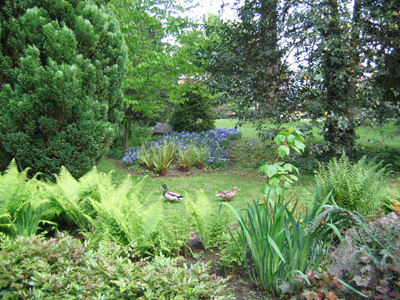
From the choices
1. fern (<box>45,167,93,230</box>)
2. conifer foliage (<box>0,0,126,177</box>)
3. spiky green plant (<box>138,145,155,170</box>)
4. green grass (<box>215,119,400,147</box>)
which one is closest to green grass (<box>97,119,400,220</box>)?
green grass (<box>215,119,400,147</box>)

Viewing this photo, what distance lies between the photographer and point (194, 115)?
12492 mm

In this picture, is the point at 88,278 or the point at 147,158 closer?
the point at 88,278

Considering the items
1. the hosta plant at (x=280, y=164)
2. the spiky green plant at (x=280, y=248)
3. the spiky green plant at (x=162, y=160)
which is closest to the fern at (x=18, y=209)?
the spiky green plant at (x=280, y=248)

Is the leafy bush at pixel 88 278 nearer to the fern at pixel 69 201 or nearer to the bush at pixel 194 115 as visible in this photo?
the fern at pixel 69 201

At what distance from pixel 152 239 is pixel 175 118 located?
34.0ft

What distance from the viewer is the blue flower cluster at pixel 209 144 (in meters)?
8.71

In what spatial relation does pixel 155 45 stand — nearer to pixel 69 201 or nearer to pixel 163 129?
pixel 163 129

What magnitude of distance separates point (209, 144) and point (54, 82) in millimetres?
6381

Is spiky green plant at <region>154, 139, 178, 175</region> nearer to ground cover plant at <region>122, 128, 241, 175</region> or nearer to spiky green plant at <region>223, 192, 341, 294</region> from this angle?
ground cover plant at <region>122, 128, 241, 175</region>

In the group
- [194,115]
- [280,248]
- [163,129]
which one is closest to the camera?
[280,248]

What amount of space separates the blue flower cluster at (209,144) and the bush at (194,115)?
27.9 inches

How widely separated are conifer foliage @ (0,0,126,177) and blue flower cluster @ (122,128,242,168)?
3.72m

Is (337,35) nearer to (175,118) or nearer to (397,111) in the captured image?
(397,111)

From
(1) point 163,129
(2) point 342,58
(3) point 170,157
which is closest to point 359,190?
(2) point 342,58
